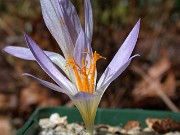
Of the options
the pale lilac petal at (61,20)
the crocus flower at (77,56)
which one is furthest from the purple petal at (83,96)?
the pale lilac petal at (61,20)

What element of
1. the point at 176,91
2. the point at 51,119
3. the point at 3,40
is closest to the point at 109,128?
the point at 51,119

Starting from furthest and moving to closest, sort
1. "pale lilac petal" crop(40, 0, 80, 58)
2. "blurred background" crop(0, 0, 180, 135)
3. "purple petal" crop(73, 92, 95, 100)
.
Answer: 1. "blurred background" crop(0, 0, 180, 135)
2. "pale lilac petal" crop(40, 0, 80, 58)
3. "purple petal" crop(73, 92, 95, 100)

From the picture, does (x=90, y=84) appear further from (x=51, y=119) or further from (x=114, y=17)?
(x=114, y=17)

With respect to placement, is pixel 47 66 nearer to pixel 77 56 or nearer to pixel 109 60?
pixel 77 56

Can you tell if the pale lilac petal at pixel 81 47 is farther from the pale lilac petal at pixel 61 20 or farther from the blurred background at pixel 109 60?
the blurred background at pixel 109 60

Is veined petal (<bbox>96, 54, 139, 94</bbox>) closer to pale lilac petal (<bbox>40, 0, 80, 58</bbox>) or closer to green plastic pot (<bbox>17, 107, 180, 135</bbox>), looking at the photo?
pale lilac petal (<bbox>40, 0, 80, 58</bbox>)

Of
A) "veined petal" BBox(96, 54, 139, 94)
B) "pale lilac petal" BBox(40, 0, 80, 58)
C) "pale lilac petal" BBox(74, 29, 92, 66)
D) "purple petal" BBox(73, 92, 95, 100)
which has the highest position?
"pale lilac petal" BBox(40, 0, 80, 58)

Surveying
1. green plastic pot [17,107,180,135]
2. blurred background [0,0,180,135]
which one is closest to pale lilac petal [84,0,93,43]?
green plastic pot [17,107,180,135]

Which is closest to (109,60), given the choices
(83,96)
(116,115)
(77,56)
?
(116,115)
